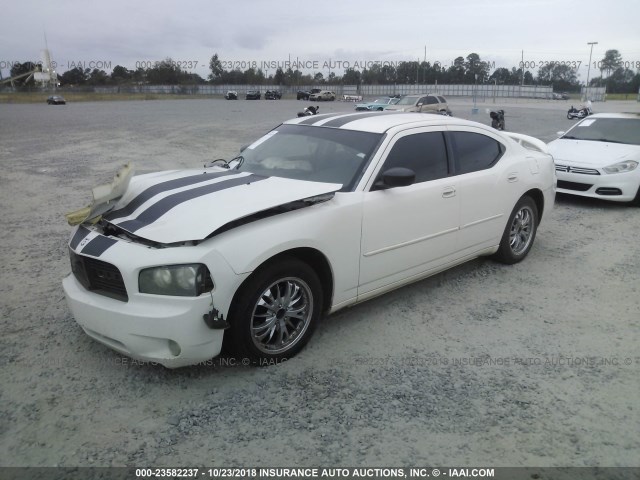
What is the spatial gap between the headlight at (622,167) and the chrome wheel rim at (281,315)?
21.0 ft

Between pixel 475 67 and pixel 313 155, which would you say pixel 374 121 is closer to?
pixel 313 155

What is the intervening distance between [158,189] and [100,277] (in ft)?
2.67

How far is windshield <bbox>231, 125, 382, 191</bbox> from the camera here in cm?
384

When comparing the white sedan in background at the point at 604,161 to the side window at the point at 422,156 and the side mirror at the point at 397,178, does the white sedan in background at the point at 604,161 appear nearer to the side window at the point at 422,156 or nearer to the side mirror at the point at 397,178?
the side window at the point at 422,156

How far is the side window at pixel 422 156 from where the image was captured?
13.1 feet

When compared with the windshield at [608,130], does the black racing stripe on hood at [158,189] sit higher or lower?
lower

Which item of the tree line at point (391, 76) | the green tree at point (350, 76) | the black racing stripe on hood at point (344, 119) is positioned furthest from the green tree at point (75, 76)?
the black racing stripe on hood at point (344, 119)

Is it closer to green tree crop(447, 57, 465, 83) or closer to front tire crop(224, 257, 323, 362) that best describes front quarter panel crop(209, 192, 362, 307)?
front tire crop(224, 257, 323, 362)

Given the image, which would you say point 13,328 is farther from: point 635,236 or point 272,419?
point 635,236

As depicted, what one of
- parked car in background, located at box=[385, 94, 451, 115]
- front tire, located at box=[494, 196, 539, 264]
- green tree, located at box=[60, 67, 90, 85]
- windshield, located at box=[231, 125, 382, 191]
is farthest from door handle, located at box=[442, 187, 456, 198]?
green tree, located at box=[60, 67, 90, 85]

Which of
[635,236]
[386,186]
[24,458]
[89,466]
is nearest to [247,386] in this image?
[89,466]

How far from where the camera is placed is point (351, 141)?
4.05 m

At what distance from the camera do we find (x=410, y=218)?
12.9 ft

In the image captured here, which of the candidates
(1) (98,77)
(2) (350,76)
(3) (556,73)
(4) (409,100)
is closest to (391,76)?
(2) (350,76)
